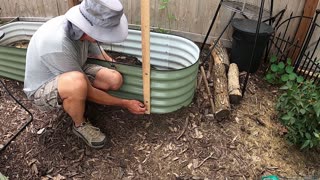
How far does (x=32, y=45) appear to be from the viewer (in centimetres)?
235

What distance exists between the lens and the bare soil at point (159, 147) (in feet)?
8.07

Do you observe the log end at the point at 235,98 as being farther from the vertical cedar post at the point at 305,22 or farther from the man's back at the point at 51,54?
the man's back at the point at 51,54

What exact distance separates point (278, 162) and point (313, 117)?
46cm

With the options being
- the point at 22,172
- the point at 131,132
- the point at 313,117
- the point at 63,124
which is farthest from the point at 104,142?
the point at 313,117

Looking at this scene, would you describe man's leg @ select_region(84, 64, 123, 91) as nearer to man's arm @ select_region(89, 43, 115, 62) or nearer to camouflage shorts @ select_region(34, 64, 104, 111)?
man's arm @ select_region(89, 43, 115, 62)

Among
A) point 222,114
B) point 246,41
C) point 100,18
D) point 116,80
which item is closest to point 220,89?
point 222,114

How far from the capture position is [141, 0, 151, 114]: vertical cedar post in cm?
199

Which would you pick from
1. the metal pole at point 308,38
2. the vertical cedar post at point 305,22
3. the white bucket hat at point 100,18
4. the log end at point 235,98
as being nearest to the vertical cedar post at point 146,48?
the white bucket hat at point 100,18

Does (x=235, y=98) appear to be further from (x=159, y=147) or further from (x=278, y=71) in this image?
(x=159, y=147)

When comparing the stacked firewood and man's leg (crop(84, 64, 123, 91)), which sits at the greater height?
man's leg (crop(84, 64, 123, 91))

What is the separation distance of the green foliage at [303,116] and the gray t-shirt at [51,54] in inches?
67.4

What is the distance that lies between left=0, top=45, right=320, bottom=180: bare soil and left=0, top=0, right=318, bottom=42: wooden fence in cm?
97

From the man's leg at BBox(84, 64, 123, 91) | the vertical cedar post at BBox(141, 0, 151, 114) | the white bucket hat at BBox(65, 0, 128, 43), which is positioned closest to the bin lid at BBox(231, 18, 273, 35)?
the vertical cedar post at BBox(141, 0, 151, 114)

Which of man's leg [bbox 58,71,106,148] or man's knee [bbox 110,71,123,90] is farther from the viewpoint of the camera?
man's knee [bbox 110,71,123,90]
